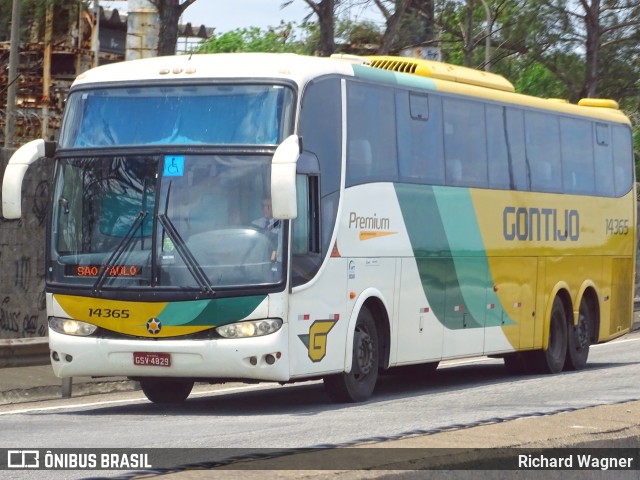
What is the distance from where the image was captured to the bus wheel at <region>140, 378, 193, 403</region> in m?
14.3

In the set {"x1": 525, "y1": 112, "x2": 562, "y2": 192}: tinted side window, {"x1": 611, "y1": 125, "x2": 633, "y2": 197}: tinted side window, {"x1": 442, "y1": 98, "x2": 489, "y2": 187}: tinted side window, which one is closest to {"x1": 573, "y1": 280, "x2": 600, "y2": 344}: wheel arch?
{"x1": 525, "y1": 112, "x2": 562, "y2": 192}: tinted side window

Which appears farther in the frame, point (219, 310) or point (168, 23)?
point (168, 23)

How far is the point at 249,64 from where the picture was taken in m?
13.2

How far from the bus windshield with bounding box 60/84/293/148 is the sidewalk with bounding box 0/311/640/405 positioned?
2963mm

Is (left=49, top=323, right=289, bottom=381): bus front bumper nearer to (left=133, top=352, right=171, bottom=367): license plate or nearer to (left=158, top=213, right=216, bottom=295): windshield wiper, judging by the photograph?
(left=133, top=352, right=171, bottom=367): license plate

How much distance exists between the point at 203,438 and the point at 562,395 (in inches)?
206

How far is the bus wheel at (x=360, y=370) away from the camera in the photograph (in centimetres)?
1366

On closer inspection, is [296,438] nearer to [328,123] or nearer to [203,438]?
[203,438]

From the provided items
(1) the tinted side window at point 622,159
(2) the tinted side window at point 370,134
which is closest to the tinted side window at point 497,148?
(2) the tinted side window at point 370,134

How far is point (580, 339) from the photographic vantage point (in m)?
19.7

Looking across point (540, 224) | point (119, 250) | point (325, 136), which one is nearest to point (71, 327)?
point (119, 250)

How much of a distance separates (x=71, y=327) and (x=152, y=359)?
0.93m

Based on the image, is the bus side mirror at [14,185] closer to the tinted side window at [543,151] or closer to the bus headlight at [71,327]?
the bus headlight at [71,327]

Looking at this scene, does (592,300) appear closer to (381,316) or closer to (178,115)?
(381,316)
